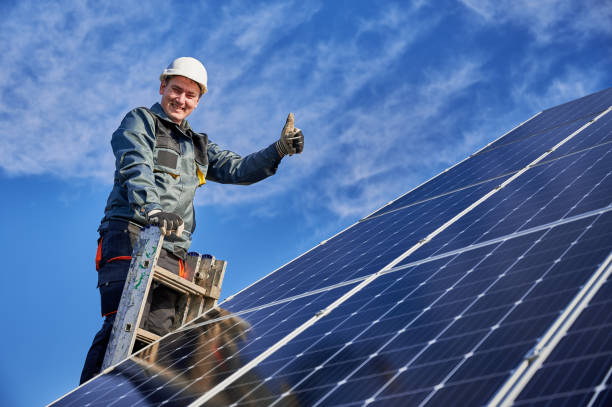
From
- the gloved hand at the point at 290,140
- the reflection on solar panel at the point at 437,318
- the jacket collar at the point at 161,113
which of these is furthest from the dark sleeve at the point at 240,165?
the reflection on solar panel at the point at 437,318

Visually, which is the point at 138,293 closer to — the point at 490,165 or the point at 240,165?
the point at 240,165

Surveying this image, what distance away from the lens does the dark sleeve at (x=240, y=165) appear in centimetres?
1034

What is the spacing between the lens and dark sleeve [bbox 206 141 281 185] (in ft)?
33.9

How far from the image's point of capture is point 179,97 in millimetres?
9484

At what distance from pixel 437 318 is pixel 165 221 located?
370 cm

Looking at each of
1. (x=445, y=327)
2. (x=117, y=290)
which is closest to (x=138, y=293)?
(x=117, y=290)

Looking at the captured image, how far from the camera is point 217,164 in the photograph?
10.6m

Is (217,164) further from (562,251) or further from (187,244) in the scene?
(562,251)

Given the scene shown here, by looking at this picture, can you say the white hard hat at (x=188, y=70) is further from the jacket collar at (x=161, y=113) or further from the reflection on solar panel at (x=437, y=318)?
the reflection on solar panel at (x=437, y=318)

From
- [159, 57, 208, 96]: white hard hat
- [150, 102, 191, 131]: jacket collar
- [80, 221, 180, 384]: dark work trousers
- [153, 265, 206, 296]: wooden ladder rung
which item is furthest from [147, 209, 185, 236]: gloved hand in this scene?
[159, 57, 208, 96]: white hard hat

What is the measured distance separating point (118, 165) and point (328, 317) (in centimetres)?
365

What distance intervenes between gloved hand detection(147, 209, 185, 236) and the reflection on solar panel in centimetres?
116

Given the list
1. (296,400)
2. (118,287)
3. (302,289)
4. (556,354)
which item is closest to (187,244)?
(118,287)

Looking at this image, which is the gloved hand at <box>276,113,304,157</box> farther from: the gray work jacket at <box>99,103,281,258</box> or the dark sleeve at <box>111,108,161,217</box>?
the dark sleeve at <box>111,108,161,217</box>
